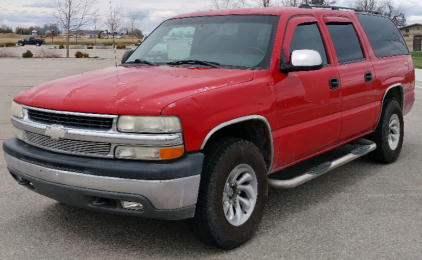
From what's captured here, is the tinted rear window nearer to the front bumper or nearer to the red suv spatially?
the red suv

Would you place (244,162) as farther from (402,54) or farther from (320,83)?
(402,54)

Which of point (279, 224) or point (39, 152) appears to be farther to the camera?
point (279, 224)

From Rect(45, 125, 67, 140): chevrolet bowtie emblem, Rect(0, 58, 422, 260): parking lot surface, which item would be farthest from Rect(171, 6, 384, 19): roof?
Rect(45, 125, 67, 140): chevrolet bowtie emblem

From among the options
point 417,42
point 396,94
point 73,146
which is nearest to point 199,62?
point 73,146

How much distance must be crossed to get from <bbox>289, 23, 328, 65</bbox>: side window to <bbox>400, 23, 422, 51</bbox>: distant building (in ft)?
309

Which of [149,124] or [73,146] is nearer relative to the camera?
[149,124]

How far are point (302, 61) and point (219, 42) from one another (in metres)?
0.87

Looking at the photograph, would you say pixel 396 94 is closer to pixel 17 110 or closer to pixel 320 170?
pixel 320 170

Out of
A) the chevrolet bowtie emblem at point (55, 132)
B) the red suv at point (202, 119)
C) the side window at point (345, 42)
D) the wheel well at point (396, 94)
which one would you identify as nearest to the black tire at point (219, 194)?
the red suv at point (202, 119)

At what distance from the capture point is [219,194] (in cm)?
353

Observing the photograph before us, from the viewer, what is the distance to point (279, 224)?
4254mm

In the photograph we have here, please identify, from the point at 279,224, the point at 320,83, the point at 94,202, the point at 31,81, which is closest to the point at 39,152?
the point at 94,202

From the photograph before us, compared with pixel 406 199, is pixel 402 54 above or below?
above

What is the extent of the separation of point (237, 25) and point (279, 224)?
6.02 ft
